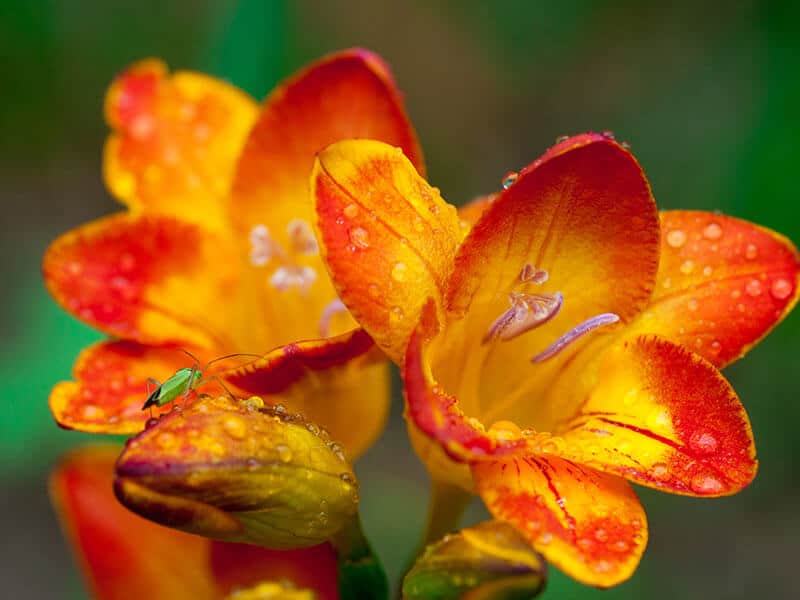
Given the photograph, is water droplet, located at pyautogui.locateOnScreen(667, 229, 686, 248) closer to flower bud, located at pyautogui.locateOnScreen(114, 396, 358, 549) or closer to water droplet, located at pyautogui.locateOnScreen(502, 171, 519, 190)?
water droplet, located at pyautogui.locateOnScreen(502, 171, 519, 190)

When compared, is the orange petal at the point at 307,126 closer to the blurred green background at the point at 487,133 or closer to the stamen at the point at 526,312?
the stamen at the point at 526,312

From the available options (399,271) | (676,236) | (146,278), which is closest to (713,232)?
(676,236)

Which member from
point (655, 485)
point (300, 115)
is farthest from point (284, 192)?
point (655, 485)

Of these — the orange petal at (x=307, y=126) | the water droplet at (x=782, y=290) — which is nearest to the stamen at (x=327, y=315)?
the orange petal at (x=307, y=126)

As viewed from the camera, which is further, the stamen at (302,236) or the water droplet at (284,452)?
the stamen at (302,236)

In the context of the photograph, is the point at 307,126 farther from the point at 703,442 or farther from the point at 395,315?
the point at 703,442

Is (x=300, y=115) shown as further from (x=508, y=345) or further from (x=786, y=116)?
(x=786, y=116)
